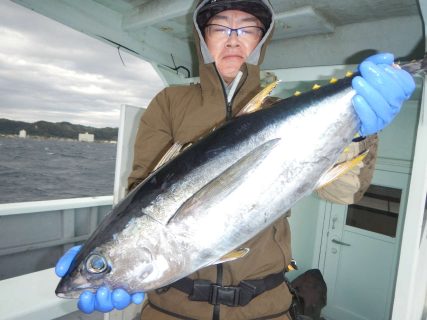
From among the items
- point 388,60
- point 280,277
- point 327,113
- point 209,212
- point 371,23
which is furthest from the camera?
point 371,23

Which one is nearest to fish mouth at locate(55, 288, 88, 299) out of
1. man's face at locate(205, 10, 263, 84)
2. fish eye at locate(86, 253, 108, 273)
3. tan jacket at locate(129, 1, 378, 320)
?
fish eye at locate(86, 253, 108, 273)

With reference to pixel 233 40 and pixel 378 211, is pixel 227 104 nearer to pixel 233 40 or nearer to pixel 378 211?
pixel 233 40

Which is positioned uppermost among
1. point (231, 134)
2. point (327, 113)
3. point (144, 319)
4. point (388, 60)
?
point (388, 60)

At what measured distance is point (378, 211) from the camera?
4.50m

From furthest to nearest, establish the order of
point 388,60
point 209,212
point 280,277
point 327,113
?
point 280,277
point 388,60
point 327,113
point 209,212

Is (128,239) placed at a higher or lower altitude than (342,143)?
lower

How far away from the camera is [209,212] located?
1216 mm

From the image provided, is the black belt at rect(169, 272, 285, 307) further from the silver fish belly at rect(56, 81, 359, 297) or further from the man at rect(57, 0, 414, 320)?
the silver fish belly at rect(56, 81, 359, 297)

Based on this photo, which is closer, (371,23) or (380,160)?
(371,23)

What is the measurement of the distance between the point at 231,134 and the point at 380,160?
3921 mm

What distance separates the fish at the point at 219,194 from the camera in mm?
1217

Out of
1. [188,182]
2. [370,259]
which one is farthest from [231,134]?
[370,259]

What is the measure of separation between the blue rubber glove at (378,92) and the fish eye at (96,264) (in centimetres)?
132

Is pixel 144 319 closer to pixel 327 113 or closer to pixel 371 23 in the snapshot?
pixel 327 113
